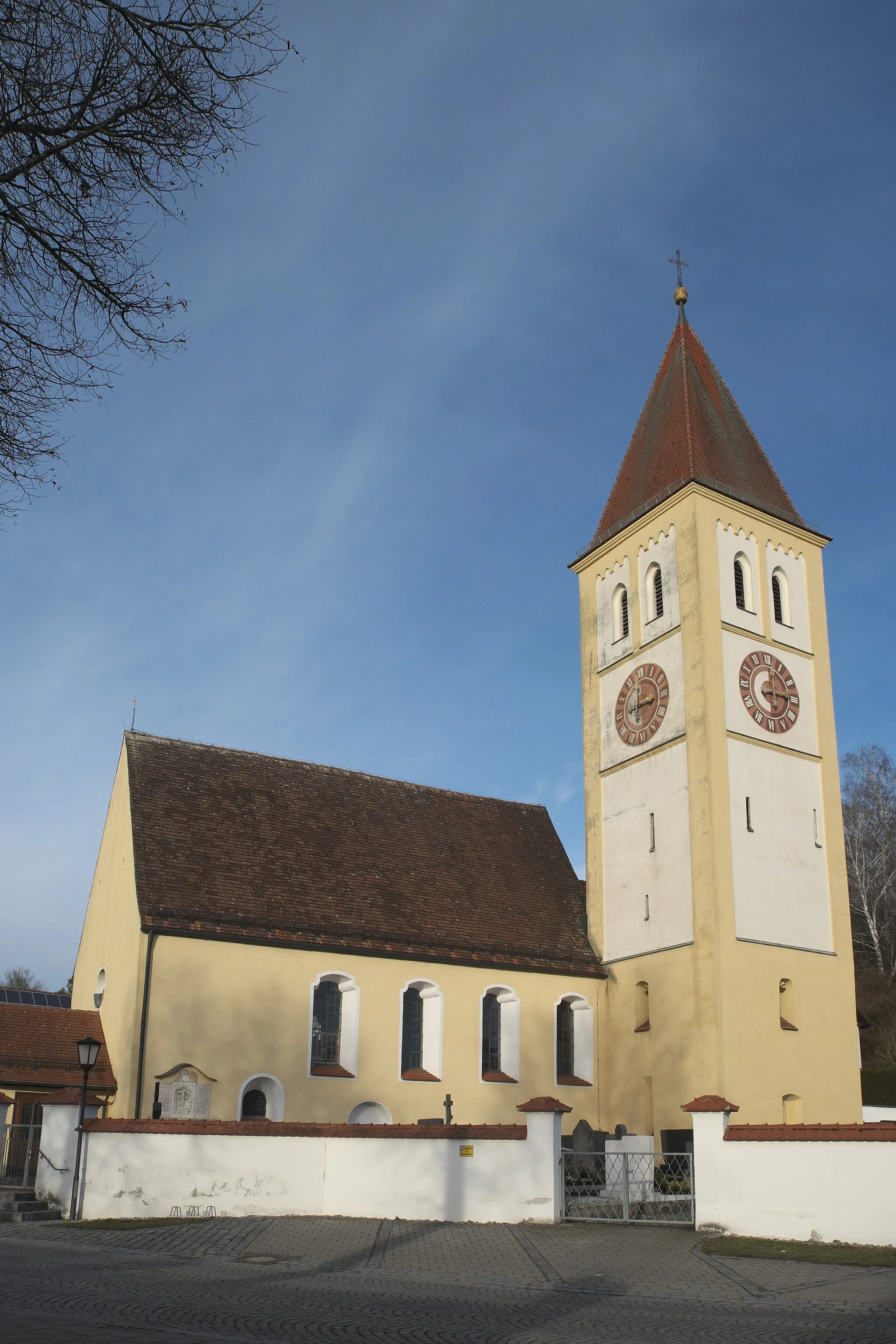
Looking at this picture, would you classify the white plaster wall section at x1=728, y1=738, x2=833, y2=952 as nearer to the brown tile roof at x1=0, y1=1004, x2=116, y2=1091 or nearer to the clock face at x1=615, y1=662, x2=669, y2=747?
the clock face at x1=615, y1=662, x2=669, y2=747

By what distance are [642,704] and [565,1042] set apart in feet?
26.9

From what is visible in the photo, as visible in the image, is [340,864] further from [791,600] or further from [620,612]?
[791,600]

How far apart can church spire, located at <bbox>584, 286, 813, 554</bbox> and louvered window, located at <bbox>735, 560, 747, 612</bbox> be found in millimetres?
1708

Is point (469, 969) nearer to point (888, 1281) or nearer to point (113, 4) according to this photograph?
point (888, 1281)

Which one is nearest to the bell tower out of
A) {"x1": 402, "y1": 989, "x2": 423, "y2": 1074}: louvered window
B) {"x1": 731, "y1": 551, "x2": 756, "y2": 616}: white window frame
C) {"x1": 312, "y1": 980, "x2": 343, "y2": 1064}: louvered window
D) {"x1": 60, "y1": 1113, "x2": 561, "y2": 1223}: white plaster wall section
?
{"x1": 731, "y1": 551, "x2": 756, "y2": 616}: white window frame

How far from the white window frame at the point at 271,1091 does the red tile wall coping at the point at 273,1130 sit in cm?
562

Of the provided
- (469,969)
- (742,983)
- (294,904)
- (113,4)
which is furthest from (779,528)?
(113,4)

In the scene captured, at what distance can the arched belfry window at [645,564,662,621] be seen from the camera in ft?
96.5

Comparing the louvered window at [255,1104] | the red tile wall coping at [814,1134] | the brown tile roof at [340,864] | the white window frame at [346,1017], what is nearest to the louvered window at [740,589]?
the brown tile roof at [340,864]

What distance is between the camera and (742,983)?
973 inches

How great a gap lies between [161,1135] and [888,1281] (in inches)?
392

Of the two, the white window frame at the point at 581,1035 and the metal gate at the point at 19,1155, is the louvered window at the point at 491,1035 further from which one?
the metal gate at the point at 19,1155

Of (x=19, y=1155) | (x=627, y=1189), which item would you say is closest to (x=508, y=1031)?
(x=627, y=1189)

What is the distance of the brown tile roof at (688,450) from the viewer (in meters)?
29.8
